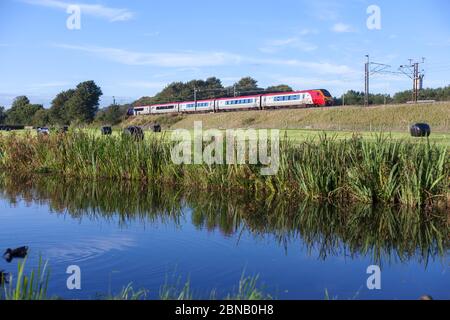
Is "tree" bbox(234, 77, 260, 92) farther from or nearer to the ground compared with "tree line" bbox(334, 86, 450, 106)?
farther from the ground

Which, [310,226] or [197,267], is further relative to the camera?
[310,226]

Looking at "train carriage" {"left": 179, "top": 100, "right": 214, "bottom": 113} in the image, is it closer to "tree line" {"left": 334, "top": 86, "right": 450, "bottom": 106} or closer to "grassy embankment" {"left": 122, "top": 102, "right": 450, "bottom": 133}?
"grassy embankment" {"left": 122, "top": 102, "right": 450, "bottom": 133}

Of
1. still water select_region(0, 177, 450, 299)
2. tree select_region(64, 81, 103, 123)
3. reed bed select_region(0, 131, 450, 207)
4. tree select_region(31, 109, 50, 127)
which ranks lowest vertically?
still water select_region(0, 177, 450, 299)

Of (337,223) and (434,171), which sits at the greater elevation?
(434,171)

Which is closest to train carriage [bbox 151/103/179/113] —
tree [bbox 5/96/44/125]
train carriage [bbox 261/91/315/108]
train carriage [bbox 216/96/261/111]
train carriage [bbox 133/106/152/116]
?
train carriage [bbox 133/106/152/116]

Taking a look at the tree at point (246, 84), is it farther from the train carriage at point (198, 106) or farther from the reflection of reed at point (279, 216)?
the reflection of reed at point (279, 216)

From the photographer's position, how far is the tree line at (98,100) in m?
60.3

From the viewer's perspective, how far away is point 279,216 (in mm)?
10023

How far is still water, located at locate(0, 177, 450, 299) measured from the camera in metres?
6.05

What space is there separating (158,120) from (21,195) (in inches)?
1581

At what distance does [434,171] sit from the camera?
10.2 metres

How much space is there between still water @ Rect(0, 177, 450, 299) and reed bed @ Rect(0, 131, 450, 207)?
474 millimetres
